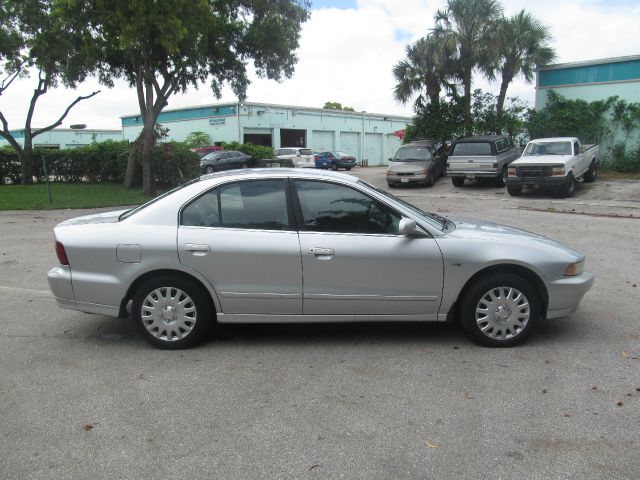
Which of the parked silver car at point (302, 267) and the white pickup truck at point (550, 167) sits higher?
the white pickup truck at point (550, 167)

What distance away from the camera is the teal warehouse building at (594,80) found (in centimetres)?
2275

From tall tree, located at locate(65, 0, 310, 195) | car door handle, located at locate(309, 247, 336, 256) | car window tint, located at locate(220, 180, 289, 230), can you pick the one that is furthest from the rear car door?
tall tree, located at locate(65, 0, 310, 195)

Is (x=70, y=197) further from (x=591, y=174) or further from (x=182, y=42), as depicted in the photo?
(x=591, y=174)

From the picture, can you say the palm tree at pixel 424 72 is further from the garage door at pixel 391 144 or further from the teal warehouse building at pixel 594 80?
the garage door at pixel 391 144

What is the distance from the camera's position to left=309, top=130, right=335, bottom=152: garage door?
50.1 meters

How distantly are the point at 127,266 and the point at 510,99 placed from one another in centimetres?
2495

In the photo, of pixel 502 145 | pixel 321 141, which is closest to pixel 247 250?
pixel 502 145

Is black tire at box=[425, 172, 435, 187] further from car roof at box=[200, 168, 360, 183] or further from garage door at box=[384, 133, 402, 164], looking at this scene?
garage door at box=[384, 133, 402, 164]

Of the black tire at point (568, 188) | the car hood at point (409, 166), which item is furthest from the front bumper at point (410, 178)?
the black tire at point (568, 188)

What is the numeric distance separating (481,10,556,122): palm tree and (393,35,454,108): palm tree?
6.66ft

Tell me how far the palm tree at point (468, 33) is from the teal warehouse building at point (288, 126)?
18.0 m

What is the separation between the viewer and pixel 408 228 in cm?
454

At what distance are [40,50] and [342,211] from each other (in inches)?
831

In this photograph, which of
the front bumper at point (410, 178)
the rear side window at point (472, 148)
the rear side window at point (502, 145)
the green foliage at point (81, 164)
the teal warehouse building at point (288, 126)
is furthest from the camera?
the teal warehouse building at point (288, 126)
